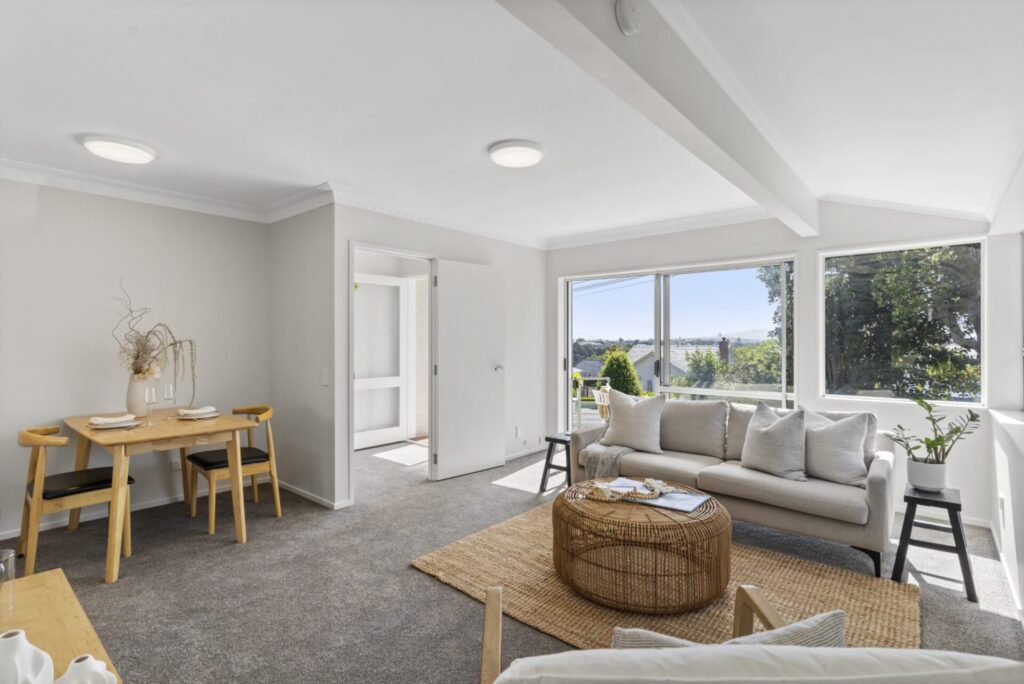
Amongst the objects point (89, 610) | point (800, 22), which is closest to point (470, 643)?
point (89, 610)

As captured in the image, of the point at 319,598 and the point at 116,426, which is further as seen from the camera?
the point at 116,426

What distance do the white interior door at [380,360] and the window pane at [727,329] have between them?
336cm

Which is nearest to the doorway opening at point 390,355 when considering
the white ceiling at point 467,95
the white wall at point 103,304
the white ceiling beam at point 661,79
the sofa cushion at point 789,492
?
the white wall at point 103,304

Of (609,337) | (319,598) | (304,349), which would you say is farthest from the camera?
(609,337)

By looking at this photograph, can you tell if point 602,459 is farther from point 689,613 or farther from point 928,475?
point 928,475

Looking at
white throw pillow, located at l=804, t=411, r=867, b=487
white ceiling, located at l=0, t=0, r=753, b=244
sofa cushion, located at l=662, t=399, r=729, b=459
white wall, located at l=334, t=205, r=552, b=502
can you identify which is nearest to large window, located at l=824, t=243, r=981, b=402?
white throw pillow, located at l=804, t=411, r=867, b=487

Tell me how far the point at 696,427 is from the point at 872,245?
6.38 feet

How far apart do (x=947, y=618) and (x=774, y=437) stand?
1219mm

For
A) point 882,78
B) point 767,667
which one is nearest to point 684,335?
point 882,78

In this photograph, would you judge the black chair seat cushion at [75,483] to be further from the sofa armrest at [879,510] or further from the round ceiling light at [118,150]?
the sofa armrest at [879,510]

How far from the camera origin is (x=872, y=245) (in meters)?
3.94

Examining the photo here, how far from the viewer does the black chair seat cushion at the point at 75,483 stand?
113 inches

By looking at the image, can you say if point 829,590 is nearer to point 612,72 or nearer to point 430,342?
point 612,72

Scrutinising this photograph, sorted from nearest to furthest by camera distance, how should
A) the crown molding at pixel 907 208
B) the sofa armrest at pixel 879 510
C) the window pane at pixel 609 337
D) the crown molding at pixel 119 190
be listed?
1. the sofa armrest at pixel 879 510
2. the crown molding at pixel 119 190
3. the crown molding at pixel 907 208
4. the window pane at pixel 609 337
